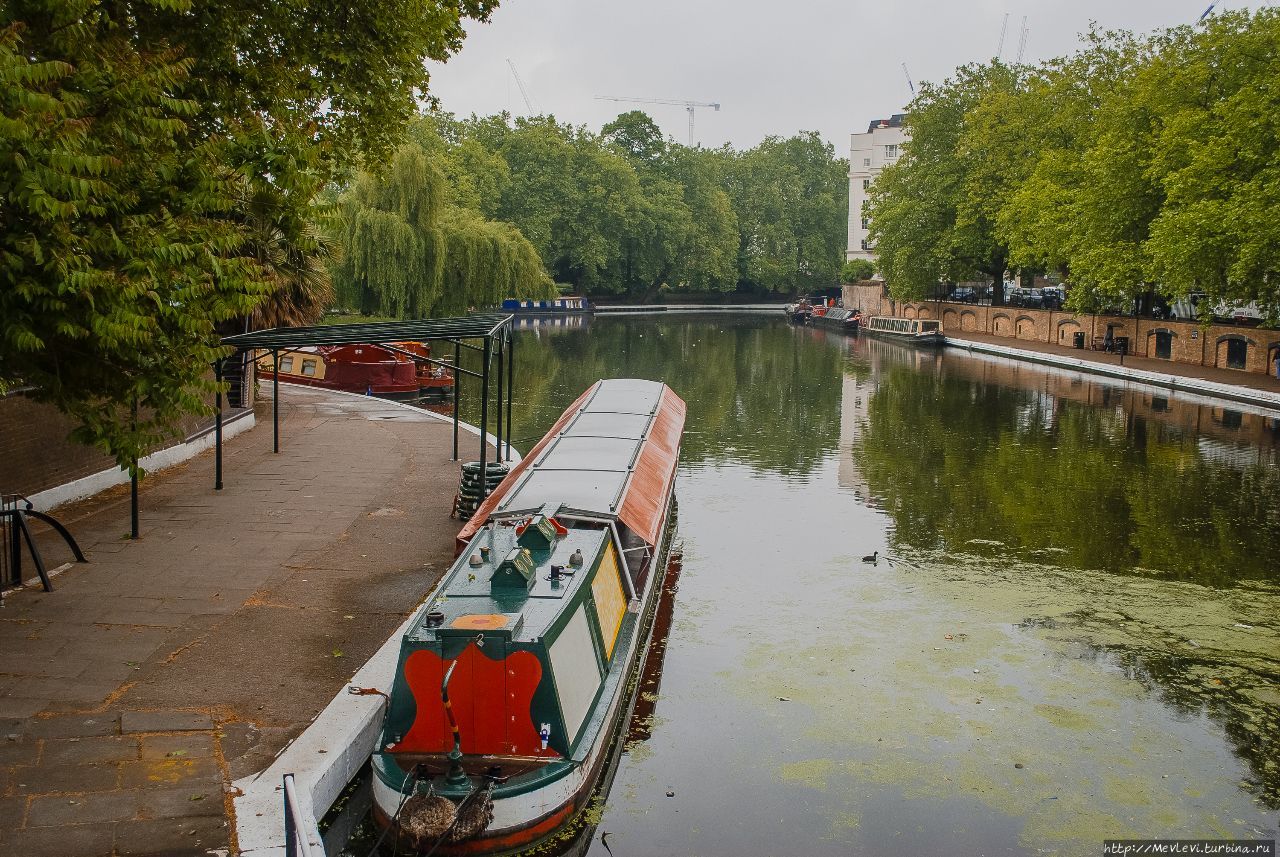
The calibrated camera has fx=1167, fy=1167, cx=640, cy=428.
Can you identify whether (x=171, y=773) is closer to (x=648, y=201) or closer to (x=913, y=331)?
(x=913, y=331)

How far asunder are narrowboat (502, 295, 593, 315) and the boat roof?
63034 mm

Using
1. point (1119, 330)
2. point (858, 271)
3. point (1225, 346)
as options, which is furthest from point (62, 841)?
point (858, 271)

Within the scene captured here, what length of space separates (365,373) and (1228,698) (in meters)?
27.8

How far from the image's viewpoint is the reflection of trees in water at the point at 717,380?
28.8m

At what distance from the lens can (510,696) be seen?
8.88 m

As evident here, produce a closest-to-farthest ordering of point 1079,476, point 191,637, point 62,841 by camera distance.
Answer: point 62,841 → point 191,637 → point 1079,476

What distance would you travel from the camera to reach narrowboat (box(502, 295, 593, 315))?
84000 millimetres

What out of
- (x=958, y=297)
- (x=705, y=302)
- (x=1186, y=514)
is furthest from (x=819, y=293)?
(x=1186, y=514)

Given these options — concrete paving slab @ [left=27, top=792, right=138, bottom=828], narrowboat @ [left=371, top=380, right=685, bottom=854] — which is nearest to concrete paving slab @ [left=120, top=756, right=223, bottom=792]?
concrete paving slab @ [left=27, top=792, right=138, bottom=828]

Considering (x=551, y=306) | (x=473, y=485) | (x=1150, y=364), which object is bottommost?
(x=473, y=485)

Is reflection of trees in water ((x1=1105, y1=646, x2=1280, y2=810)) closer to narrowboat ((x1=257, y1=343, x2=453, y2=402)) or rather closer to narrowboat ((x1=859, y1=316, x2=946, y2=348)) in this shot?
narrowboat ((x1=257, y1=343, x2=453, y2=402))

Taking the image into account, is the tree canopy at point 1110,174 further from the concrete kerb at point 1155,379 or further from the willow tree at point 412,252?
the willow tree at point 412,252

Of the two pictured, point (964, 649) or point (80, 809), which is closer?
point (80, 809)

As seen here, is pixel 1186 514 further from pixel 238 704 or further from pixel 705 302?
pixel 705 302
